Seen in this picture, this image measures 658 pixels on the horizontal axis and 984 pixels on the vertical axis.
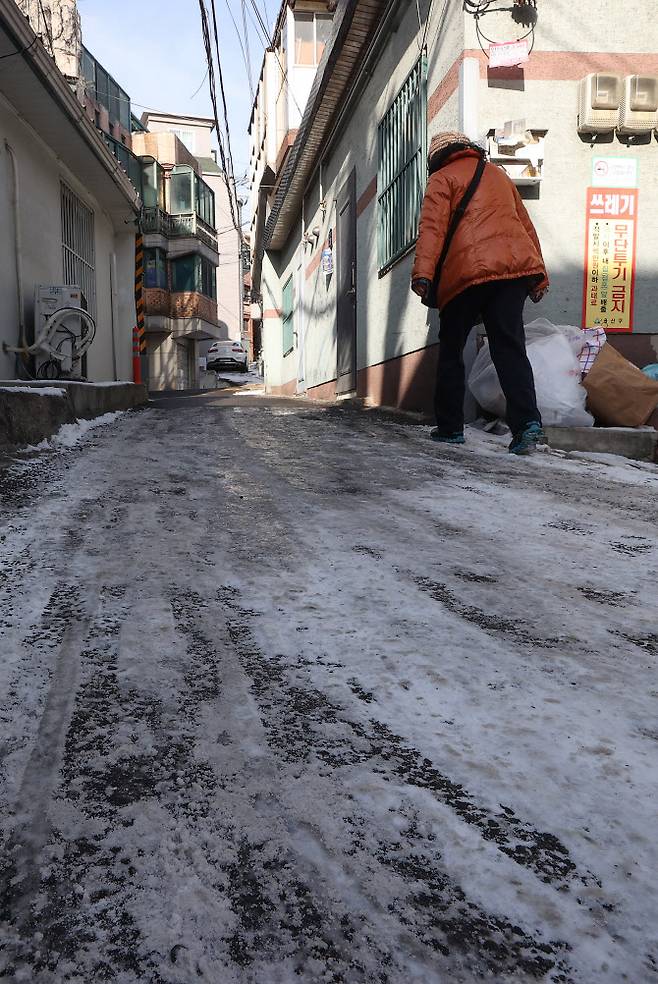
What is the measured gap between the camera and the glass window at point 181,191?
1069 inches

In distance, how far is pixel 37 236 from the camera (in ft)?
23.8

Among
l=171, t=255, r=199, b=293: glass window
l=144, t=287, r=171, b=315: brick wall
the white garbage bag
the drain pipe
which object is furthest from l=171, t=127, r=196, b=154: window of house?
the white garbage bag

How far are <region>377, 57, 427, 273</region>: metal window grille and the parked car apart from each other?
2372 cm

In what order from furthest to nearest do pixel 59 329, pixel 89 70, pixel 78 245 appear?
1. pixel 89 70
2. pixel 78 245
3. pixel 59 329

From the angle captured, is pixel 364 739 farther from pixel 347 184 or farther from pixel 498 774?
pixel 347 184

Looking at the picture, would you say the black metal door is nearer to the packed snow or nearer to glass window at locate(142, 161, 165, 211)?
the packed snow

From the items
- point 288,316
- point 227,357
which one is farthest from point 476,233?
point 227,357

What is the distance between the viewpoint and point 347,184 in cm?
833

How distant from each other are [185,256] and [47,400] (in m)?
25.9

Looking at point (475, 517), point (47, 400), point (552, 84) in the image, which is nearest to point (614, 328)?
point (552, 84)

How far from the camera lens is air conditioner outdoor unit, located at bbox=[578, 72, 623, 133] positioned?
14.2 feet

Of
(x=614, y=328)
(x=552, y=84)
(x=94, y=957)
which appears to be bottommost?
(x=94, y=957)

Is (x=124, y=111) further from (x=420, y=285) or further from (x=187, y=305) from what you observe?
(x=420, y=285)

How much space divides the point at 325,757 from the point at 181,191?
29.8 meters
